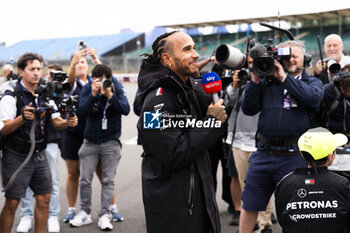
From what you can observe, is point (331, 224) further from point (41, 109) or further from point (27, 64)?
point (27, 64)

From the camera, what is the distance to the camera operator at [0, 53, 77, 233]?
159 inches

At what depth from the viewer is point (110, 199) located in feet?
16.8

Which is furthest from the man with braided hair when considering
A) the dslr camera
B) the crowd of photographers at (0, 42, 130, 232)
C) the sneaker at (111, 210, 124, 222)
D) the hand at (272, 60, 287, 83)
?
the sneaker at (111, 210, 124, 222)

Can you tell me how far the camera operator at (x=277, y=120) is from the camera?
360 cm

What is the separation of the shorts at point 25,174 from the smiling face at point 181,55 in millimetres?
2293

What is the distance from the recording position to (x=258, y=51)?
3.46 meters

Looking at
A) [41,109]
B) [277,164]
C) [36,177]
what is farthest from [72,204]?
[277,164]

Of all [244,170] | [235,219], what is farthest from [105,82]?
[235,219]

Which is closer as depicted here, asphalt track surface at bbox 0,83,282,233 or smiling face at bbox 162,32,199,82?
smiling face at bbox 162,32,199,82

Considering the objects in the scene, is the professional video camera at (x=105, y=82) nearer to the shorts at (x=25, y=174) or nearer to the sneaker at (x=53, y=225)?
the shorts at (x=25, y=174)

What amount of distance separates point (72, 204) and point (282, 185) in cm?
326

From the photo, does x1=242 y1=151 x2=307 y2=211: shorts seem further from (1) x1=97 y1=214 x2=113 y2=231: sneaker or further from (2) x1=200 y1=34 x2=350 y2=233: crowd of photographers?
(1) x1=97 y1=214 x2=113 y2=231: sneaker

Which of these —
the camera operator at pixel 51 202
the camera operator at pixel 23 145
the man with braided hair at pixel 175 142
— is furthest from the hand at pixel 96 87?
the man with braided hair at pixel 175 142

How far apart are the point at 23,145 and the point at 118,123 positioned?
4.55ft
